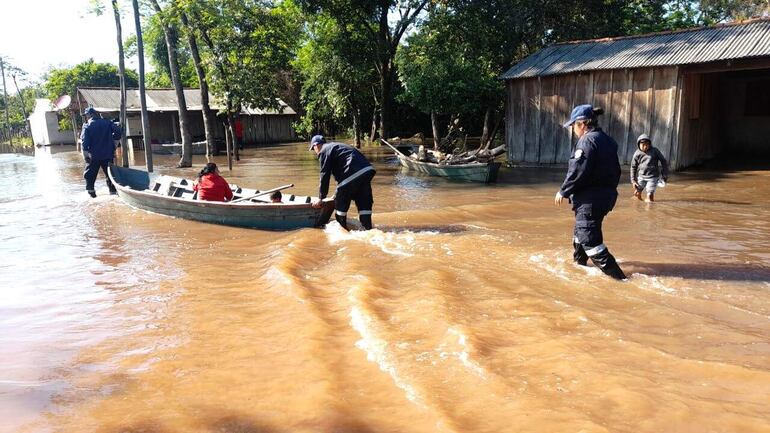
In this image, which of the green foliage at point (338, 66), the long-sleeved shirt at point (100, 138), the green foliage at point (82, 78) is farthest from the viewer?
the green foliage at point (82, 78)

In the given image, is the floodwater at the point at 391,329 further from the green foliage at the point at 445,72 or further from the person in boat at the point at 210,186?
the green foliage at the point at 445,72

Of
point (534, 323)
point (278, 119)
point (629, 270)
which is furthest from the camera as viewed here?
point (278, 119)

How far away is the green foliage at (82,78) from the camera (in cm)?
4078

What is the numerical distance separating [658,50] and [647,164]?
630 centimetres

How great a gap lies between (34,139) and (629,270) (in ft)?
164

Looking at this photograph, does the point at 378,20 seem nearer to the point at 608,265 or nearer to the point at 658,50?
the point at 658,50

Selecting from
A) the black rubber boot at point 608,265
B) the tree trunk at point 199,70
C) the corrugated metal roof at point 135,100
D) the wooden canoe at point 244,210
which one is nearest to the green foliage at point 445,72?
the tree trunk at point 199,70

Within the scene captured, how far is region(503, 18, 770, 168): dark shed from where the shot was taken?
14.1 meters

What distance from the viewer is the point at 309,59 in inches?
998

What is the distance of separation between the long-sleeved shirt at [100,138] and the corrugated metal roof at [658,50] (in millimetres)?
11148

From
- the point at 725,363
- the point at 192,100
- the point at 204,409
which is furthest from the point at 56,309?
the point at 192,100

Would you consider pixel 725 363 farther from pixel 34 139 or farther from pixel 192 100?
pixel 34 139

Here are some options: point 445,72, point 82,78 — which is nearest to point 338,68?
point 445,72

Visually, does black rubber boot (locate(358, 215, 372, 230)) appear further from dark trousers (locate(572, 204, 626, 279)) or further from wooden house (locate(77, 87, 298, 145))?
wooden house (locate(77, 87, 298, 145))
